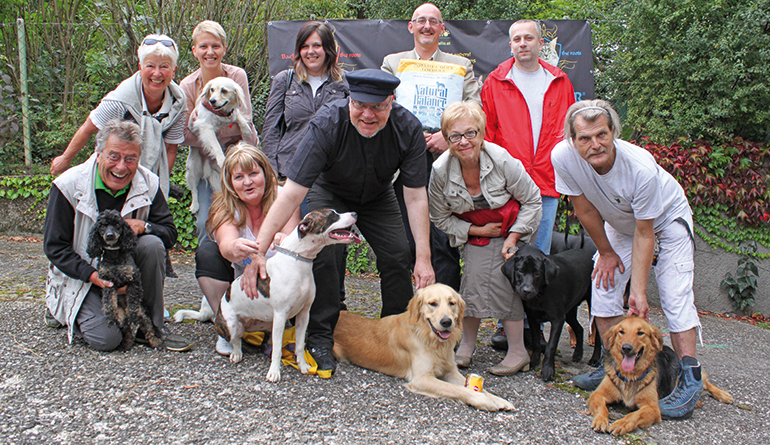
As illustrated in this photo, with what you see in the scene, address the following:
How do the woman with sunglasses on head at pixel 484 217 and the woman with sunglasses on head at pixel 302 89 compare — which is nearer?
the woman with sunglasses on head at pixel 484 217

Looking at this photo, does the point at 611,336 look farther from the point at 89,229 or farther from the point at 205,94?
the point at 205,94

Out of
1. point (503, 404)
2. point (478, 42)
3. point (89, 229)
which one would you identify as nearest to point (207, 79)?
point (89, 229)

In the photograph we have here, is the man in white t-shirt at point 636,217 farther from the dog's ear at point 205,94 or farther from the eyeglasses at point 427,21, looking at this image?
the dog's ear at point 205,94

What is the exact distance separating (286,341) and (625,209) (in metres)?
2.43

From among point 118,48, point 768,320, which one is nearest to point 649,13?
point 768,320

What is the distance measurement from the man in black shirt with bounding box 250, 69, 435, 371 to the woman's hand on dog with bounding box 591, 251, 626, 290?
1211mm

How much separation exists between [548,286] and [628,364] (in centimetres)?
77

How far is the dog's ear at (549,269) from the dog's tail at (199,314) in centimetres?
250

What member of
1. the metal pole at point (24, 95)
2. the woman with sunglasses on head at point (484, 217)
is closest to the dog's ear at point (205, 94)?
the woman with sunglasses on head at point (484, 217)

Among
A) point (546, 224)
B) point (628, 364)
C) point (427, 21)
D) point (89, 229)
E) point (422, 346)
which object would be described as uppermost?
point (427, 21)

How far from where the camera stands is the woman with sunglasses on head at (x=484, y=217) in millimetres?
3648

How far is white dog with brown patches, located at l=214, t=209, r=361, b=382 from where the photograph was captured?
10.1ft

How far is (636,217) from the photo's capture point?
3.29 metres

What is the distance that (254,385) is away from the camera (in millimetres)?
3068
